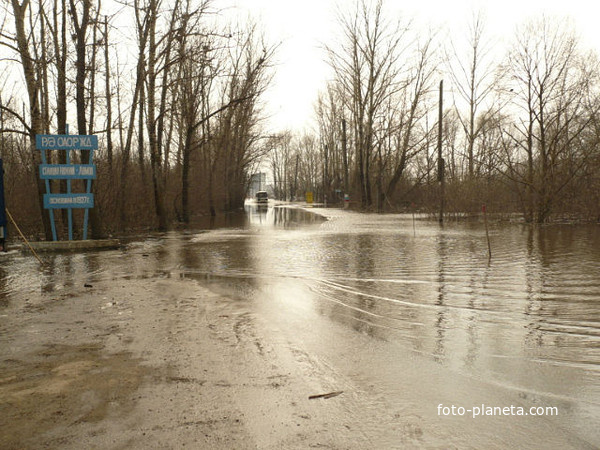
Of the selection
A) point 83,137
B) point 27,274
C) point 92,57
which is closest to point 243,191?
point 92,57

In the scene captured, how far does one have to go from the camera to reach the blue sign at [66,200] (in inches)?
561

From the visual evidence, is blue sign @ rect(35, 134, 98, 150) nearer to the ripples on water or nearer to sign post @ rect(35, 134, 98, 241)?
sign post @ rect(35, 134, 98, 241)

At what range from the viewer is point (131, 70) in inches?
878

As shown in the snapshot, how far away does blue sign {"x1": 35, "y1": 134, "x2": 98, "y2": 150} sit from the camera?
45.1 ft

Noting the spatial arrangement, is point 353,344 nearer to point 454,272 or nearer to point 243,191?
point 454,272

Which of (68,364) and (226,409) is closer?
(226,409)

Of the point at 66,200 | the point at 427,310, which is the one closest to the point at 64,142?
the point at 66,200

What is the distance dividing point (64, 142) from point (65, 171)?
31.6 inches

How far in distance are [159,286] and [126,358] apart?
3.87 m

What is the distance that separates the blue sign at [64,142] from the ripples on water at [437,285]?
312 centimetres
